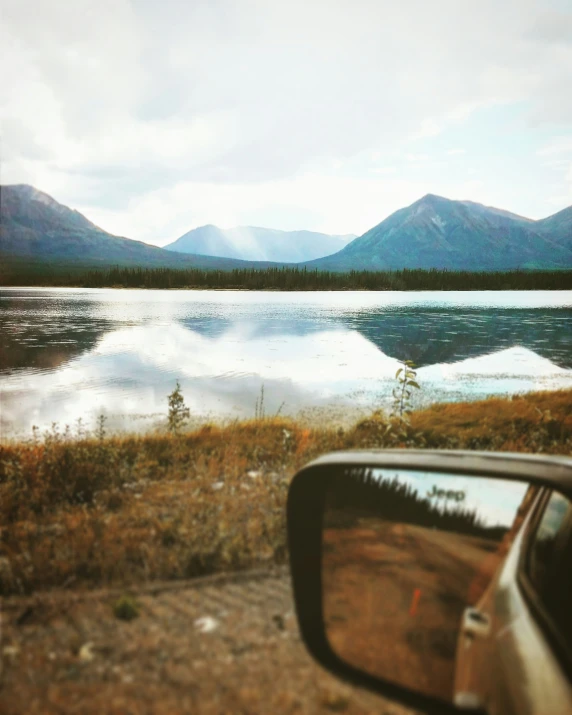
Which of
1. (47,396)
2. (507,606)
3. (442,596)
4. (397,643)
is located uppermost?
(507,606)

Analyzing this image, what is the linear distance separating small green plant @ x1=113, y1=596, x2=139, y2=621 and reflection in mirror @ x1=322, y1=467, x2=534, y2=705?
1.92 m

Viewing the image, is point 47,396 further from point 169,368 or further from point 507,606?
point 507,606

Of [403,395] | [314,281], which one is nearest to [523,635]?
[403,395]

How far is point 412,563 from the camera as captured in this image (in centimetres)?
181

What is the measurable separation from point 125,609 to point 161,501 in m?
2.41

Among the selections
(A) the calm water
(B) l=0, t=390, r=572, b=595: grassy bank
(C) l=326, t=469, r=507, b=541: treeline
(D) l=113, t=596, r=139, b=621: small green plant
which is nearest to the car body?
(C) l=326, t=469, r=507, b=541: treeline

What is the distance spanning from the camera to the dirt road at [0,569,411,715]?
2461 millimetres

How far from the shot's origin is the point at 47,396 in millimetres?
18016

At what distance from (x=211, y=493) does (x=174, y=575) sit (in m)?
2.03

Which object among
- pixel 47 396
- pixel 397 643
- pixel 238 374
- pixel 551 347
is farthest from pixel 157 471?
pixel 551 347

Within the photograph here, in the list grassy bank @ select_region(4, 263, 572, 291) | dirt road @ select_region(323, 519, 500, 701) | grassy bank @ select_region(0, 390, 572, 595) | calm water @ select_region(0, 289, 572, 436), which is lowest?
calm water @ select_region(0, 289, 572, 436)

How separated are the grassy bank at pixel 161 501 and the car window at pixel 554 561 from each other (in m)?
2.99

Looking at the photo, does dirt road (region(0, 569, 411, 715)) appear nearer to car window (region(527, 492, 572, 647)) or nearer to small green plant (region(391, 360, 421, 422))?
car window (region(527, 492, 572, 647))

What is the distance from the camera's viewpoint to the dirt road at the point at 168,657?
8.07ft
